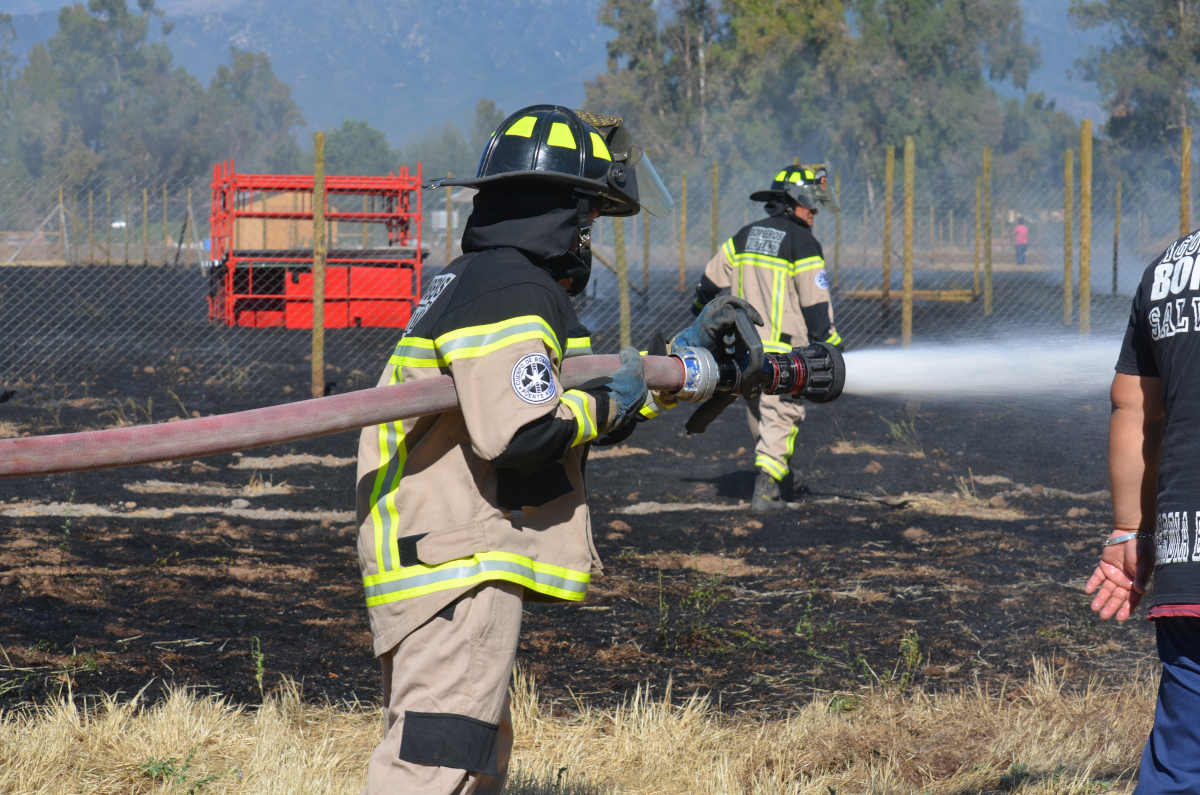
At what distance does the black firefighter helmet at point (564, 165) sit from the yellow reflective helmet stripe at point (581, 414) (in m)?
0.35

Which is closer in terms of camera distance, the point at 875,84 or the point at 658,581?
the point at 658,581

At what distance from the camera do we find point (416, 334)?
7.39 feet

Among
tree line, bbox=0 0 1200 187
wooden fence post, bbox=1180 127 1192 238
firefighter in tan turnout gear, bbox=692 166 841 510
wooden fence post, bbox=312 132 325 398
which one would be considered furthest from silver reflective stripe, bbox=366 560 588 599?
tree line, bbox=0 0 1200 187

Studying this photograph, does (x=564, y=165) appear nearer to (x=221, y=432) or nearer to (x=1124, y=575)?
(x=221, y=432)

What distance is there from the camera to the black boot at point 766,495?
6.95 metres

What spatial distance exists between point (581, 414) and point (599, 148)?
2.11 feet

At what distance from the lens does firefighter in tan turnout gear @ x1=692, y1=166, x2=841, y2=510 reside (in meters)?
6.75

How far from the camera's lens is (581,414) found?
2.18 meters

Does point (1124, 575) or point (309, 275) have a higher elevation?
point (309, 275)

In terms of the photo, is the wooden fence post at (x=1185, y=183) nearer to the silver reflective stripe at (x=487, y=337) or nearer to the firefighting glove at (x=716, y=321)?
the firefighting glove at (x=716, y=321)

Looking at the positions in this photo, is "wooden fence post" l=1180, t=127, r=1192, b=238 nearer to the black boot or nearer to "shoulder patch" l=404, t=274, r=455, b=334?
the black boot

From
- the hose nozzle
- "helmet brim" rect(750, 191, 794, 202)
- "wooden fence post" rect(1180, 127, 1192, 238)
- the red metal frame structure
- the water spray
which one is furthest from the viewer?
the red metal frame structure

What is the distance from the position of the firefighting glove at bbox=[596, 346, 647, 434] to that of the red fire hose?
321 mm

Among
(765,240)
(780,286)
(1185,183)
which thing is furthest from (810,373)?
(1185,183)
